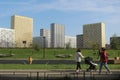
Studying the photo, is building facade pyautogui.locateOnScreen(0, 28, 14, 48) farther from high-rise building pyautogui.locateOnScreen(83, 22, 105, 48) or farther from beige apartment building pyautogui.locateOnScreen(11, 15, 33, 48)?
high-rise building pyautogui.locateOnScreen(83, 22, 105, 48)

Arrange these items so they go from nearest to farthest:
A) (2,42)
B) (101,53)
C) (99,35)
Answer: (101,53)
(2,42)
(99,35)

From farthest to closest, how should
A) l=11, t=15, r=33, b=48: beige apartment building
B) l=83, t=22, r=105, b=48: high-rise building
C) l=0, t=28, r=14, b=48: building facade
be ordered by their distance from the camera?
l=11, t=15, r=33, b=48: beige apartment building → l=83, t=22, r=105, b=48: high-rise building → l=0, t=28, r=14, b=48: building facade

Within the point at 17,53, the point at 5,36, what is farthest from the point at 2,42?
the point at 17,53

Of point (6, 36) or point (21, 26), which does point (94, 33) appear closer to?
point (21, 26)

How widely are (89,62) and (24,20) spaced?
557 feet

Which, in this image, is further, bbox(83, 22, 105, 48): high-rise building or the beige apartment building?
the beige apartment building

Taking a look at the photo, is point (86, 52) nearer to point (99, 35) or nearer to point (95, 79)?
point (95, 79)

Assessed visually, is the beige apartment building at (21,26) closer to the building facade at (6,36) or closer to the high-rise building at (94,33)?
the building facade at (6,36)

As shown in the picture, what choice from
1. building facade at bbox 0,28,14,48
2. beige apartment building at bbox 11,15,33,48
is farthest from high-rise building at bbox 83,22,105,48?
building facade at bbox 0,28,14,48

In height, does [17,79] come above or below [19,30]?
below

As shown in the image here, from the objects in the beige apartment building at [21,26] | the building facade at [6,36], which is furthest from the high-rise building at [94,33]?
the building facade at [6,36]

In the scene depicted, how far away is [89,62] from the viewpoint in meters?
23.6

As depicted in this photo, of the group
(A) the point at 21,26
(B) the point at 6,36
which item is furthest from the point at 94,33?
(B) the point at 6,36

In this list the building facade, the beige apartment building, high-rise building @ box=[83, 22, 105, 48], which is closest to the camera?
the building facade
